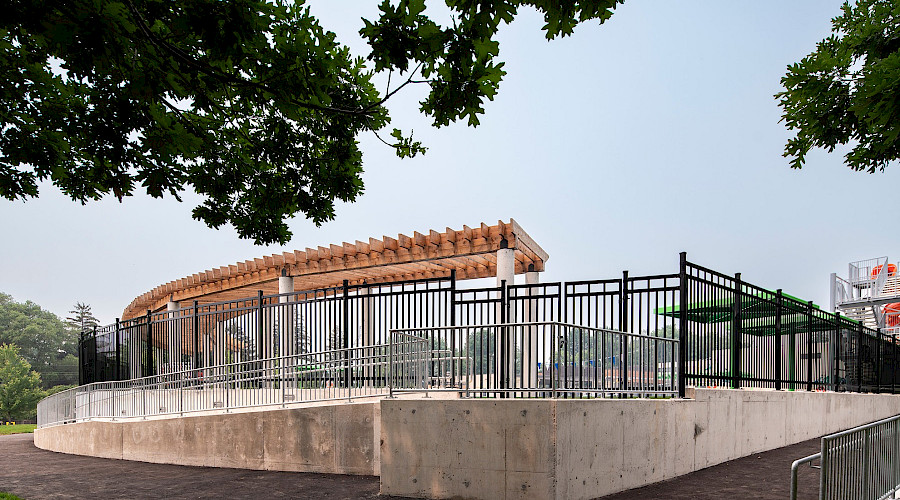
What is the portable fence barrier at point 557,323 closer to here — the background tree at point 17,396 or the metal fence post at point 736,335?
the metal fence post at point 736,335

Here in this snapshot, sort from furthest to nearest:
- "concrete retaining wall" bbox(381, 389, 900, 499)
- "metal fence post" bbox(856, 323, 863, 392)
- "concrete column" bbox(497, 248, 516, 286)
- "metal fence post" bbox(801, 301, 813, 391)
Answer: "metal fence post" bbox(856, 323, 863, 392) → "concrete column" bbox(497, 248, 516, 286) → "metal fence post" bbox(801, 301, 813, 391) → "concrete retaining wall" bbox(381, 389, 900, 499)

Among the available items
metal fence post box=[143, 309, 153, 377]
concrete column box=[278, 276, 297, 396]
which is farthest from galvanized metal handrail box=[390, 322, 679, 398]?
metal fence post box=[143, 309, 153, 377]

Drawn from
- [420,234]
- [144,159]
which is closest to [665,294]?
[144,159]

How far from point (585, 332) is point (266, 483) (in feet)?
17.8

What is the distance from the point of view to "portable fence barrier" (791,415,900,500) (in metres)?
6.02

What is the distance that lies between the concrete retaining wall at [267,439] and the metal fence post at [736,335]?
653 centimetres

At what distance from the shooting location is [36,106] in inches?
344

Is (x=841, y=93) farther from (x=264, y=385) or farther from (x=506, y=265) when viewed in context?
(x=264, y=385)

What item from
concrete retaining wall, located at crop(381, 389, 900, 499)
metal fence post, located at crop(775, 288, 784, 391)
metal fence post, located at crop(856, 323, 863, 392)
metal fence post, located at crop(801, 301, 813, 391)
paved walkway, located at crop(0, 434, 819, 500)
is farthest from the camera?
metal fence post, located at crop(856, 323, 863, 392)

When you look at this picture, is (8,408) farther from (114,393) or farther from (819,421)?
(819,421)

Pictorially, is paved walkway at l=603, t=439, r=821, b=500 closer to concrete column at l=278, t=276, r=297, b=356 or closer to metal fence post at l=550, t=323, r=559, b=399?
metal fence post at l=550, t=323, r=559, b=399

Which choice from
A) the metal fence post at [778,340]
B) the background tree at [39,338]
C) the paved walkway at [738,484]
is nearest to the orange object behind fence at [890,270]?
the metal fence post at [778,340]

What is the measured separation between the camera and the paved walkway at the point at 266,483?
923cm

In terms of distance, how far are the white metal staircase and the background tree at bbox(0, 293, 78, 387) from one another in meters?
93.5
